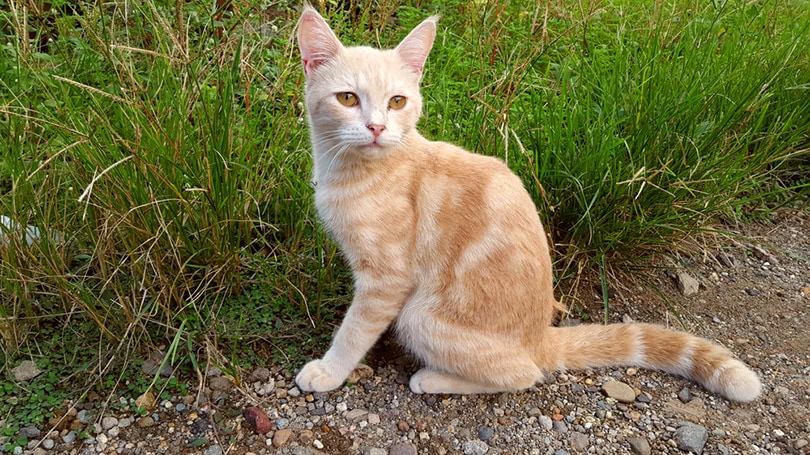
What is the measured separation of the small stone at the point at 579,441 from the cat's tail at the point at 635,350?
306 millimetres

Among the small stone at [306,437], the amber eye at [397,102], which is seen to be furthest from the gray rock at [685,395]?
the amber eye at [397,102]

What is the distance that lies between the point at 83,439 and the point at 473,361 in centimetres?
139

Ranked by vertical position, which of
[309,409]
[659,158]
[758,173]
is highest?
[659,158]

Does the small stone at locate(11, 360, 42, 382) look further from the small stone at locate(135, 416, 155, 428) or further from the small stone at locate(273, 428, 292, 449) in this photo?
the small stone at locate(273, 428, 292, 449)

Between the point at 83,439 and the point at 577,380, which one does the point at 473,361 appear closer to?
the point at 577,380

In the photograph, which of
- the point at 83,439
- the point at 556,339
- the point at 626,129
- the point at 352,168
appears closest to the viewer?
the point at 83,439

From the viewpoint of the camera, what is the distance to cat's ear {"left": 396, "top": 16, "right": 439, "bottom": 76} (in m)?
2.30

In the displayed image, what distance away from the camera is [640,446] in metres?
2.22

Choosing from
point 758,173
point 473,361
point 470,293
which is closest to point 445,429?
point 473,361

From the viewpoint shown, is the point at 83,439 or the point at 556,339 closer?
the point at 83,439

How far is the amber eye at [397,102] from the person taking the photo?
2236mm

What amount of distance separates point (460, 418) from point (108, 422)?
1.26 m

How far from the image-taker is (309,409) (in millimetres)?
2355

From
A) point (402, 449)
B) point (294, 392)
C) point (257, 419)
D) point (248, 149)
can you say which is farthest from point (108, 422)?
point (248, 149)
